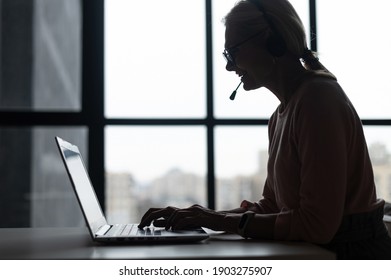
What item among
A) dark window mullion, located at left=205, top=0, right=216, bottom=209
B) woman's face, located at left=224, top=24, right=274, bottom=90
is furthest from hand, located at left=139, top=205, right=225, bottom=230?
dark window mullion, located at left=205, top=0, right=216, bottom=209

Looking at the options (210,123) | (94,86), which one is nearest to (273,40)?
(210,123)

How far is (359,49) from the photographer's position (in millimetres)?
2797

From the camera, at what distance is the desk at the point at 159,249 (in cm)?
93

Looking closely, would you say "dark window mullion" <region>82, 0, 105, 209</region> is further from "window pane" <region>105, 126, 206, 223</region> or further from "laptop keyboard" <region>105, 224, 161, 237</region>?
"laptop keyboard" <region>105, 224, 161, 237</region>

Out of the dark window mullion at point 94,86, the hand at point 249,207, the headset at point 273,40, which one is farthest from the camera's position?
the dark window mullion at point 94,86

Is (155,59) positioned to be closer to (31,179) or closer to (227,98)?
(227,98)

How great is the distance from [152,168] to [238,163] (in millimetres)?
446

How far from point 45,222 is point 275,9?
1.87 m

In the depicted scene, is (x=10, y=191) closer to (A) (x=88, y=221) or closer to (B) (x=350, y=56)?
(A) (x=88, y=221)

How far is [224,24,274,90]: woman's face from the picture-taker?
4.40 ft

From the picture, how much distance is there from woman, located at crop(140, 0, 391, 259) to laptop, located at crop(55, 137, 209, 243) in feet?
0.16

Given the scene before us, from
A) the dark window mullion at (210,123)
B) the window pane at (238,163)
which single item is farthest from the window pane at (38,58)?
the window pane at (238,163)

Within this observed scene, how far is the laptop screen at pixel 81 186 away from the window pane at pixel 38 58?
1.22 m

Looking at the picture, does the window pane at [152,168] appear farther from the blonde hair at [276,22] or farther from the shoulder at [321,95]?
the shoulder at [321,95]
